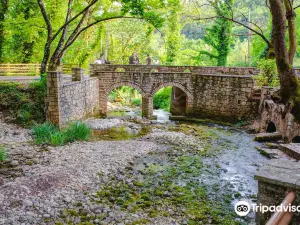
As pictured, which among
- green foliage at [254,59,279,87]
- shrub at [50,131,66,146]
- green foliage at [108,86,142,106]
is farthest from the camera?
green foliage at [108,86,142,106]

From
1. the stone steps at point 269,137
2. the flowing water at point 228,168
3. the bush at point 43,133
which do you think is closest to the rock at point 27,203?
the flowing water at point 228,168

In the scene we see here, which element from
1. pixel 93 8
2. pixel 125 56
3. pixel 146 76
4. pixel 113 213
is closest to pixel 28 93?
pixel 93 8

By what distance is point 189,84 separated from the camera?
65.9ft

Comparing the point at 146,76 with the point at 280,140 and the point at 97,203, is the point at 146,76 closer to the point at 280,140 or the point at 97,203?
the point at 280,140

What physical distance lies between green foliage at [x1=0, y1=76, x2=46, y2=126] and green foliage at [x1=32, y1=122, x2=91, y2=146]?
4.92ft

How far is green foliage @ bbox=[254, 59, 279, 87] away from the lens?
50.7ft

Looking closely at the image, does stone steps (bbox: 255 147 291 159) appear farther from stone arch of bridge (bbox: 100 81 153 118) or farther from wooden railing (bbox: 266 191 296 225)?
stone arch of bridge (bbox: 100 81 153 118)

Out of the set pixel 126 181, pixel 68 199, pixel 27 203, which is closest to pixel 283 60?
pixel 68 199

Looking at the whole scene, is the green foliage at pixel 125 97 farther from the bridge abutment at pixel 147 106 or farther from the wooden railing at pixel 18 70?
the wooden railing at pixel 18 70

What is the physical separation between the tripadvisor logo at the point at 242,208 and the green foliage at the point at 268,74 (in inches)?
418

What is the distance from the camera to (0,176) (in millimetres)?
7324

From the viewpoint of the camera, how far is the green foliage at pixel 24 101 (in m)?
12.8

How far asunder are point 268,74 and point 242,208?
11.2 metres

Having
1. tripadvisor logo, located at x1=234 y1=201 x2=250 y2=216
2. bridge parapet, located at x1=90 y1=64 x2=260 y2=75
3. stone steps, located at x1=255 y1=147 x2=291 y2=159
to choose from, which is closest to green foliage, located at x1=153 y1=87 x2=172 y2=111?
bridge parapet, located at x1=90 y1=64 x2=260 y2=75
